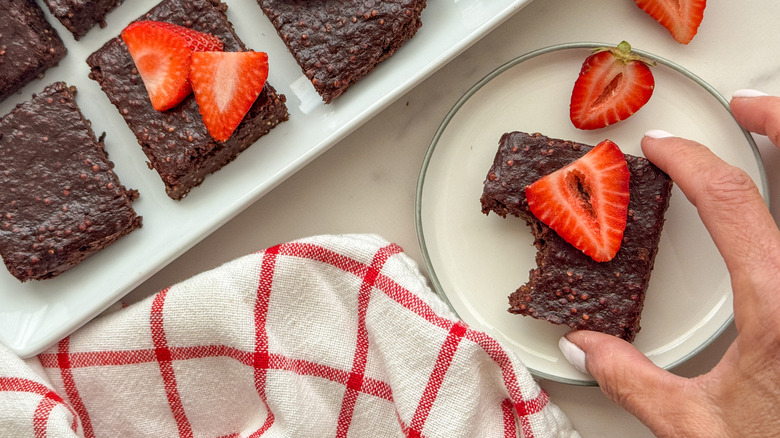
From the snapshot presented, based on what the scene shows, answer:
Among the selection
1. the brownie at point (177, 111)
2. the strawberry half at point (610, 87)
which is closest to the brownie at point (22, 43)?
the brownie at point (177, 111)

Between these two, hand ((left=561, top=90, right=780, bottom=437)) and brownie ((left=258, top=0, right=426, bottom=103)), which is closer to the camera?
hand ((left=561, top=90, right=780, bottom=437))

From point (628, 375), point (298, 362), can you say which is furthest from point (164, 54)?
point (628, 375)

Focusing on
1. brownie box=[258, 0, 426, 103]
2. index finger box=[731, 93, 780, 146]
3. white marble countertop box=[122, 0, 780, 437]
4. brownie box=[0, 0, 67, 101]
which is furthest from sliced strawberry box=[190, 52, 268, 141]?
index finger box=[731, 93, 780, 146]

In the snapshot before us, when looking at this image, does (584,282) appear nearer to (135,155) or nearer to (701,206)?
(701,206)

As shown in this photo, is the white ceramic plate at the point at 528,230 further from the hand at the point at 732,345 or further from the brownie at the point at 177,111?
the brownie at the point at 177,111

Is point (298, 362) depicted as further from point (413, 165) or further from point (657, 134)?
point (657, 134)

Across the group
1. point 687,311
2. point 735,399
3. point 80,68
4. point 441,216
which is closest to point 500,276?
point 441,216

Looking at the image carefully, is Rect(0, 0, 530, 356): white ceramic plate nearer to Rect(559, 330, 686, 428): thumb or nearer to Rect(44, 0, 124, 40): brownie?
Rect(44, 0, 124, 40): brownie
